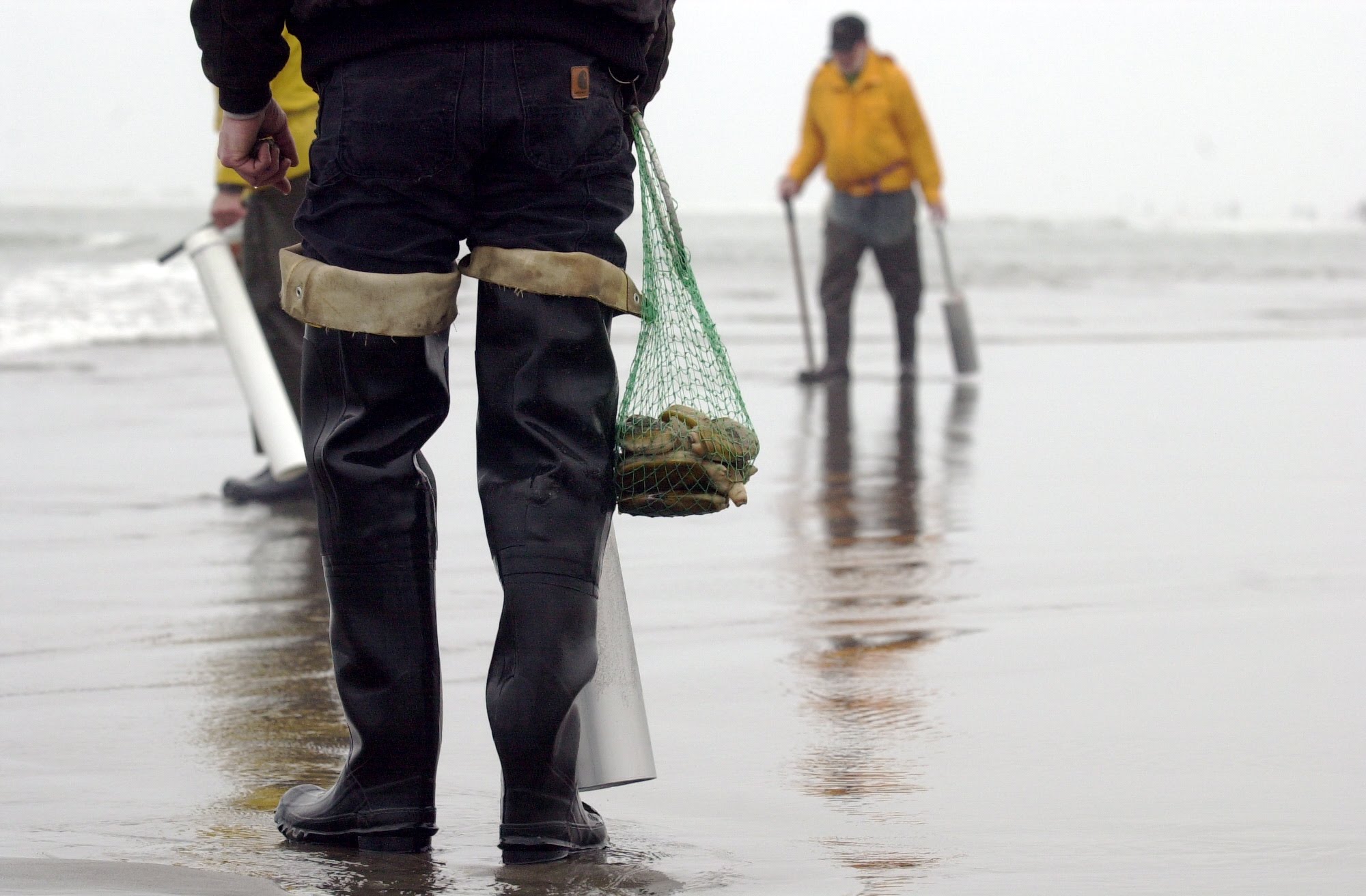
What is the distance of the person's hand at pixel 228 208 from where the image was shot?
602cm

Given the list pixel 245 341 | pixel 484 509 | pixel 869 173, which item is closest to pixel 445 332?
pixel 484 509

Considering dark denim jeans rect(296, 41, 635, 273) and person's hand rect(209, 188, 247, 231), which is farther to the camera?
person's hand rect(209, 188, 247, 231)

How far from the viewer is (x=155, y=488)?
20.6 ft

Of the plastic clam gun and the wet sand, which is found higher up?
the plastic clam gun

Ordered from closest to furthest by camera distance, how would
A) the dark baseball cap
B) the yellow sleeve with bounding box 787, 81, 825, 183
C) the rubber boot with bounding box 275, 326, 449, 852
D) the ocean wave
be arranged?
the rubber boot with bounding box 275, 326, 449, 852, the dark baseball cap, the yellow sleeve with bounding box 787, 81, 825, 183, the ocean wave

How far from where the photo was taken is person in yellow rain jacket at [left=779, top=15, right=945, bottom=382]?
1075 cm

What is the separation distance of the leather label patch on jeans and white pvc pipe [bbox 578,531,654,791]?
58cm

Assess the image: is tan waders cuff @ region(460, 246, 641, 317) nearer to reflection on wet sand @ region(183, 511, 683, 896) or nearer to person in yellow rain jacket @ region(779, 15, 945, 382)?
reflection on wet sand @ region(183, 511, 683, 896)

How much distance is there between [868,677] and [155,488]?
11.3 feet

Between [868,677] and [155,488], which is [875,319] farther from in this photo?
[868,677]

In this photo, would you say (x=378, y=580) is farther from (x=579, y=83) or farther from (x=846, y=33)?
(x=846, y=33)

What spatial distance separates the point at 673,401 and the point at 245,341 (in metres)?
3.54

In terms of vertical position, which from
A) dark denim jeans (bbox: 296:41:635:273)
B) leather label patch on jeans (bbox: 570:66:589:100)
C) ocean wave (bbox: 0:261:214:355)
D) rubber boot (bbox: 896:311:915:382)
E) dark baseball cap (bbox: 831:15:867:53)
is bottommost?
ocean wave (bbox: 0:261:214:355)

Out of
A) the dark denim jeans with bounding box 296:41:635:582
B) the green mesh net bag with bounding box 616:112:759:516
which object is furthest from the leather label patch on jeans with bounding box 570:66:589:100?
the green mesh net bag with bounding box 616:112:759:516
